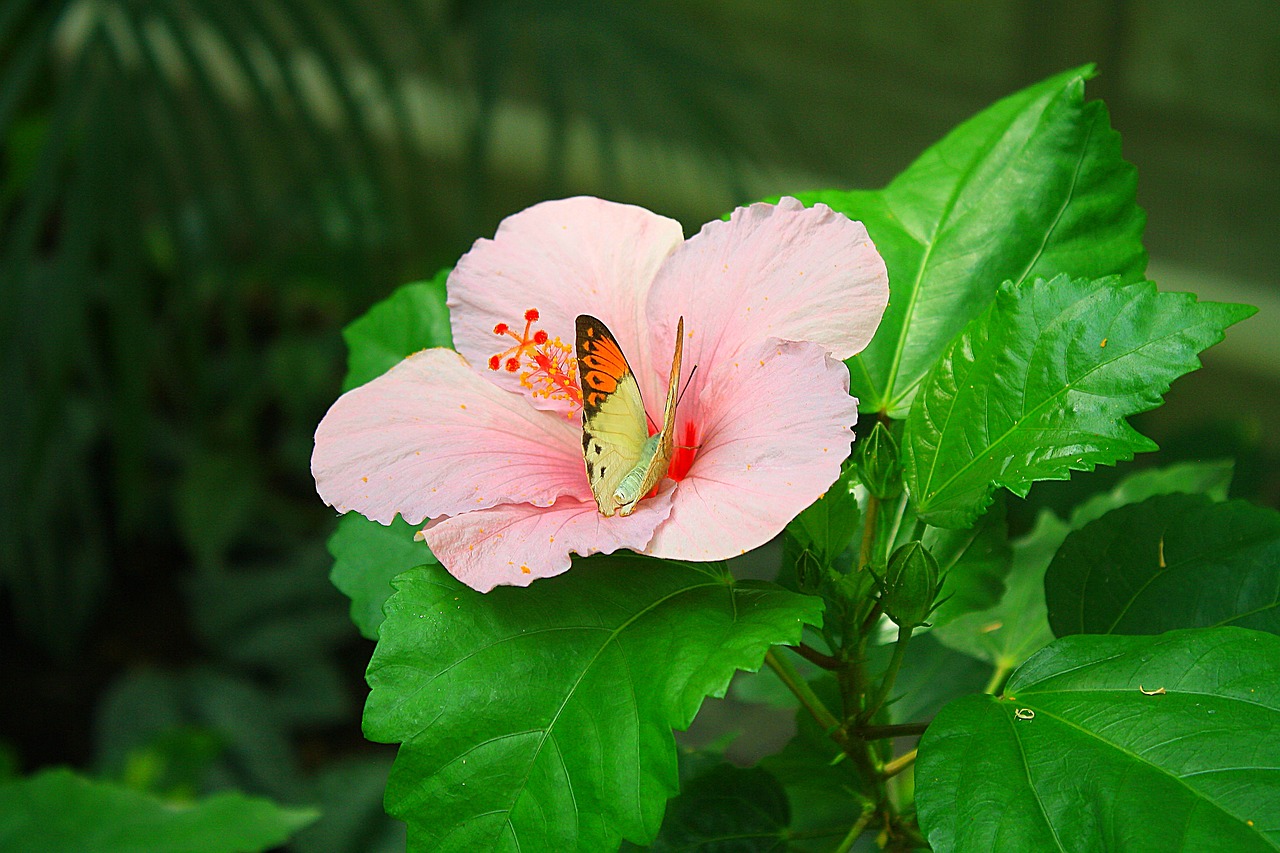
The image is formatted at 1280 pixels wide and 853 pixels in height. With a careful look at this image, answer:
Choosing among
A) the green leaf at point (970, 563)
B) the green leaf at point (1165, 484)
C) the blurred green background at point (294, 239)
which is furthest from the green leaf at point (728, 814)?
the blurred green background at point (294, 239)

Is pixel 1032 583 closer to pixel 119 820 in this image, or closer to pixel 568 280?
pixel 568 280

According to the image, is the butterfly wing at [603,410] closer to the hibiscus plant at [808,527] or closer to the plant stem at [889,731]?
the hibiscus plant at [808,527]

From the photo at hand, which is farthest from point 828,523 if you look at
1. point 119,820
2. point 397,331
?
point 119,820

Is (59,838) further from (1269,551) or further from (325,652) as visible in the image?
(325,652)

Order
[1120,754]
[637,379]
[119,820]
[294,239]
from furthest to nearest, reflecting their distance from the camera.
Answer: [294,239] < [119,820] < [637,379] < [1120,754]

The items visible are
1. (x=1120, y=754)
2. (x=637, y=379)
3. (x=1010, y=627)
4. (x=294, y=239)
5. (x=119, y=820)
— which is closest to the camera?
(x=1120, y=754)

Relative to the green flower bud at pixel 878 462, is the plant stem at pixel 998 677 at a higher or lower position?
lower

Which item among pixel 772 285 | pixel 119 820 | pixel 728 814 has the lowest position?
pixel 119 820

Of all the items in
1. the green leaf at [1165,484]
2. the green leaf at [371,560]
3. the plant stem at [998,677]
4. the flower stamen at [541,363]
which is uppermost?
the flower stamen at [541,363]
